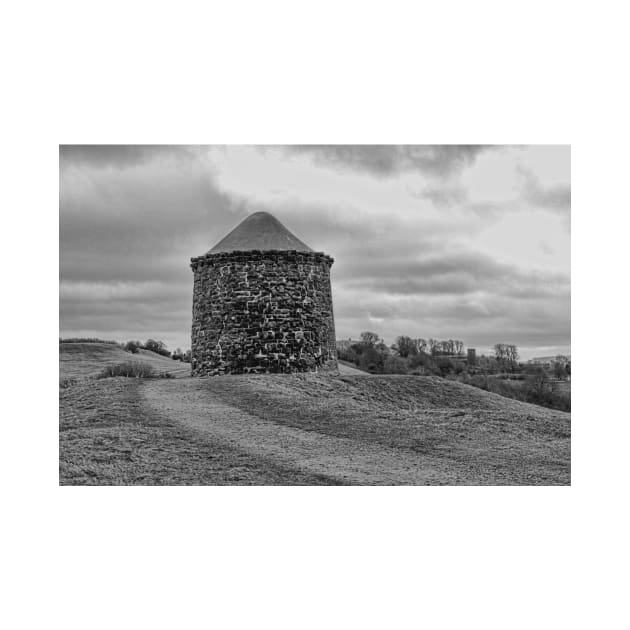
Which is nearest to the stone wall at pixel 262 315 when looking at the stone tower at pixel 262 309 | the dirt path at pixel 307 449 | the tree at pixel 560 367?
the stone tower at pixel 262 309

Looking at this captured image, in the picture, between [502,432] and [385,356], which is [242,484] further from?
[385,356]

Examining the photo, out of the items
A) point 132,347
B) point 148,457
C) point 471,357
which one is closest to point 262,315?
point 148,457

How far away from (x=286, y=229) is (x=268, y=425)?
1000cm

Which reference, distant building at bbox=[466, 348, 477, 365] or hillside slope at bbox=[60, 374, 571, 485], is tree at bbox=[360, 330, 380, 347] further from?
hillside slope at bbox=[60, 374, 571, 485]

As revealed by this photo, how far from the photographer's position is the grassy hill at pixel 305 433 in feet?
45.4

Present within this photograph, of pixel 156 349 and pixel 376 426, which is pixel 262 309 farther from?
pixel 156 349

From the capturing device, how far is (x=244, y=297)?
75.9 feet

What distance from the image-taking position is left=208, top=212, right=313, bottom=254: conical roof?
24.2 metres

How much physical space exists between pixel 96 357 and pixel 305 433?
78.3 feet

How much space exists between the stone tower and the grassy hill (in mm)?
1213

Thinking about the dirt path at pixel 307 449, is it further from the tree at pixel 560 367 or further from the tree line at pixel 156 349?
the tree line at pixel 156 349

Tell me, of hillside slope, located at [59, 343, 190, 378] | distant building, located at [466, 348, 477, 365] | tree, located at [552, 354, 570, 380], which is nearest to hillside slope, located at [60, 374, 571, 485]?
tree, located at [552, 354, 570, 380]

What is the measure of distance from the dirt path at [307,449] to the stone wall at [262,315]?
374 centimetres

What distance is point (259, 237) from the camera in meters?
24.6
